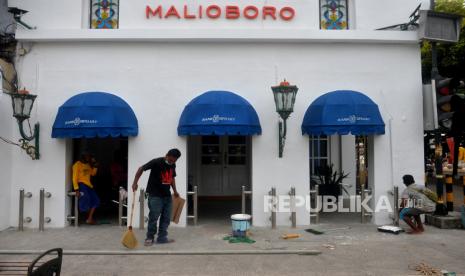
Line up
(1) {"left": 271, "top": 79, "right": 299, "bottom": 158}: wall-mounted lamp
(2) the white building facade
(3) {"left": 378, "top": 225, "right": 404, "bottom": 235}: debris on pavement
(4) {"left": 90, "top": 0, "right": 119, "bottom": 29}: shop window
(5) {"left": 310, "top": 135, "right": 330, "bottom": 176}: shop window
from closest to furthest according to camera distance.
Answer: (3) {"left": 378, "top": 225, "right": 404, "bottom": 235}: debris on pavement, (1) {"left": 271, "top": 79, "right": 299, "bottom": 158}: wall-mounted lamp, (2) the white building facade, (4) {"left": 90, "top": 0, "right": 119, "bottom": 29}: shop window, (5) {"left": 310, "top": 135, "right": 330, "bottom": 176}: shop window

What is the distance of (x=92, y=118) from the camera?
8.37m

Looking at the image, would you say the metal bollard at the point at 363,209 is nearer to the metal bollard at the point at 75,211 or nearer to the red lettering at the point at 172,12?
the red lettering at the point at 172,12

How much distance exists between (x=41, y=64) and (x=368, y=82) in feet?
26.2

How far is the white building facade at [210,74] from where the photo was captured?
910 centimetres

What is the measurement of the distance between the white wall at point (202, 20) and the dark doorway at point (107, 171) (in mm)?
3111

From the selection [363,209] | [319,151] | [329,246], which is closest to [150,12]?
[329,246]

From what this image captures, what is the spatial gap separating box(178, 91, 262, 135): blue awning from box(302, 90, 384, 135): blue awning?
1.34 meters

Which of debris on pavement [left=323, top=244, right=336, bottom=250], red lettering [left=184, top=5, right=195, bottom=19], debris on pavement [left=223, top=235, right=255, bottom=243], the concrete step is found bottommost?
debris on pavement [left=323, top=244, right=336, bottom=250]

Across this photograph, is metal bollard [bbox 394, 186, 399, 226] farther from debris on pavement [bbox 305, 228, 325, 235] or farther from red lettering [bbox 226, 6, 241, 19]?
red lettering [bbox 226, 6, 241, 19]

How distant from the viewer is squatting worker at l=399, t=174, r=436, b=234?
8.11 m

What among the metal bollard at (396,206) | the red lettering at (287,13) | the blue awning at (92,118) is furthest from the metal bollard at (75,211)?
the metal bollard at (396,206)

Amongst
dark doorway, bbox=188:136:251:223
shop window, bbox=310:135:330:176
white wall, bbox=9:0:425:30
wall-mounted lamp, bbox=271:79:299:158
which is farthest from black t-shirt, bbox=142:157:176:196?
shop window, bbox=310:135:330:176

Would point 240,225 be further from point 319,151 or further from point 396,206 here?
point 319,151

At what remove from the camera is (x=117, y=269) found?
6059mm
